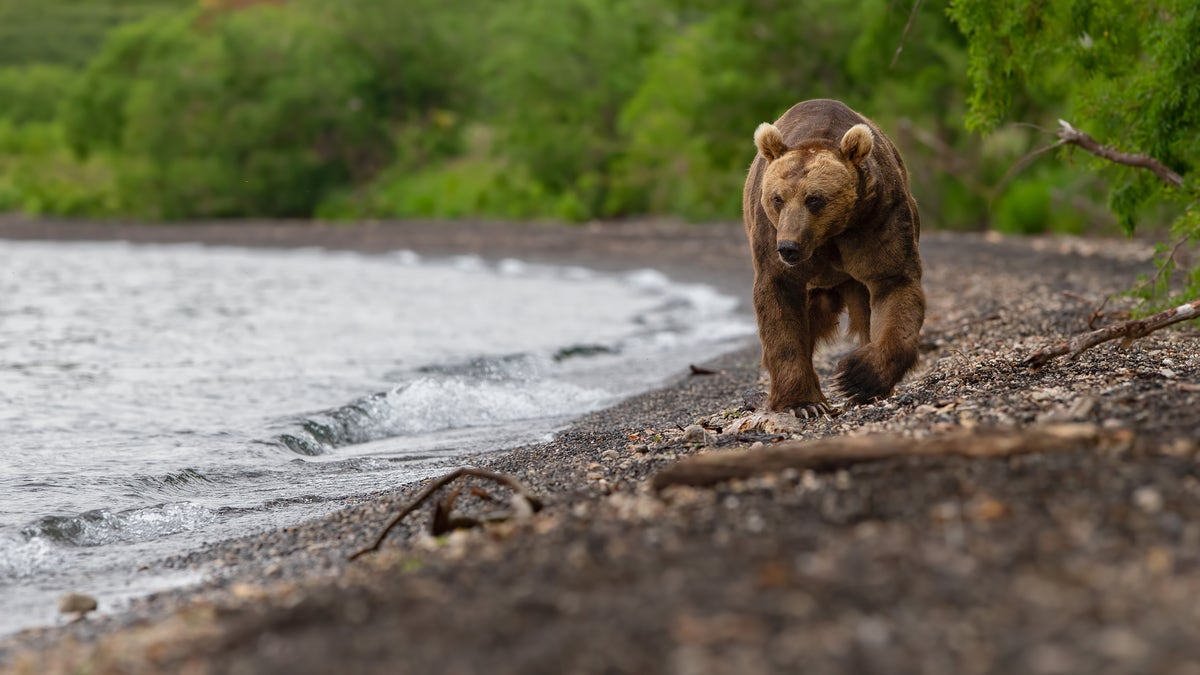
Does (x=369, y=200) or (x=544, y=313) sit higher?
(x=369, y=200)

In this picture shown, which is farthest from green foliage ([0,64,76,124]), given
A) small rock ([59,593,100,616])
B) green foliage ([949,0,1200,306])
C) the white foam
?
small rock ([59,593,100,616])

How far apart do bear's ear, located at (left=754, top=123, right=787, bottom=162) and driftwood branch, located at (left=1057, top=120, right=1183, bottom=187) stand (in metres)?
2.50

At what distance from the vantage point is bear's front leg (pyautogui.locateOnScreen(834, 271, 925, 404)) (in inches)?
284

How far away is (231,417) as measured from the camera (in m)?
11.4

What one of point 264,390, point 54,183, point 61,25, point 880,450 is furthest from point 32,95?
point 880,450

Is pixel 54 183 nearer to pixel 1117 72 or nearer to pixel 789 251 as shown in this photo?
pixel 1117 72

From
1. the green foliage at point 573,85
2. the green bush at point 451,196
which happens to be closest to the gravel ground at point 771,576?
the green foliage at point 573,85

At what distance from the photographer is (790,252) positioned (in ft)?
22.9

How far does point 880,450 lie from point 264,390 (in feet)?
30.3

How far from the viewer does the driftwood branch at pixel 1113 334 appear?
721 centimetres

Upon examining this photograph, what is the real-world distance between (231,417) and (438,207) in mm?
37676

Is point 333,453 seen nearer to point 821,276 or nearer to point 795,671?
point 821,276

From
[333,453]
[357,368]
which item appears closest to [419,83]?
[357,368]

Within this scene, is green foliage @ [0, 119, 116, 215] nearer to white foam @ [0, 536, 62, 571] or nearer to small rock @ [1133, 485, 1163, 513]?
white foam @ [0, 536, 62, 571]
